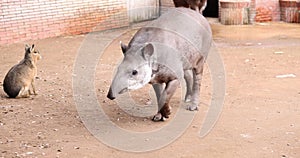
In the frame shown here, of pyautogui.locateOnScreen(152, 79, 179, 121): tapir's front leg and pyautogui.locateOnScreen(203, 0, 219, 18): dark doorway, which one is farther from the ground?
pyautogui.locateOnScreen(152, 79, 179, 121): tapir's front leg

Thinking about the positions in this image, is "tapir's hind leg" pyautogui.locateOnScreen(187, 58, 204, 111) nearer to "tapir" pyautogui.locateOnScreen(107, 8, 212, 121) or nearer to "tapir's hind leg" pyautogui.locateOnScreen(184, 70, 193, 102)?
"tapir" pyautogui.locateOnScreen(107, 8, 212, 121)

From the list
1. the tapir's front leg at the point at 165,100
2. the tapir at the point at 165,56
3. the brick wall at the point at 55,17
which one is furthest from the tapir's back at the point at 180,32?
the brick wall at the point at 55,17

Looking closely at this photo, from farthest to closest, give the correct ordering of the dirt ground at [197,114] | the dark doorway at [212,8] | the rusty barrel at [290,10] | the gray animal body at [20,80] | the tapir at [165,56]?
1. the dark doorway at [212,8]
2. the rusty barrel at [290,10]
3. the gray animal body at [20,80]
4. the tapir at [165,56]
5. the dirt ground at [197,114]

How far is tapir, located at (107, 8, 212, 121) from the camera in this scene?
17.6 ft

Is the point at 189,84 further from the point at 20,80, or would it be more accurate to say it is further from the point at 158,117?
the point at 20,80

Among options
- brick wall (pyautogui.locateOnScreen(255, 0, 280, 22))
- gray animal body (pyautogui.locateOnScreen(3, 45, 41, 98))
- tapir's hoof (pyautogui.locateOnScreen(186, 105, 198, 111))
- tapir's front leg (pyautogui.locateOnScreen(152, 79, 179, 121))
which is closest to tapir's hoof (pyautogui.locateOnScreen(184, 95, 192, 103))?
tapir's hoof (pyautogui.locateOnScreen(186, 105, 198, 111))

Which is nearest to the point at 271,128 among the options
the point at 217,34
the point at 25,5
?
the point at 217,34

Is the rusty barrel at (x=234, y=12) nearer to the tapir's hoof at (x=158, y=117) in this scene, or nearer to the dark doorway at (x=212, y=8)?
the dark doorway at (x=212, y=8)

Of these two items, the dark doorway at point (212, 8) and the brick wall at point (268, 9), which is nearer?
the brick wall at point (268, 9)

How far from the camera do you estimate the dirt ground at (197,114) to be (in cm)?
511

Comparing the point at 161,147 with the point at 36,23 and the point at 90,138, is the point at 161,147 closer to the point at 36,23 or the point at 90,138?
the point at 90,138

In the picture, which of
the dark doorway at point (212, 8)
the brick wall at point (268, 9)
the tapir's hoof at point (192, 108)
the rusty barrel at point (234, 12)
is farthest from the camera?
the dark doorway at point (212, 8)

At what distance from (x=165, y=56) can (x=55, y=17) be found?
6.94m

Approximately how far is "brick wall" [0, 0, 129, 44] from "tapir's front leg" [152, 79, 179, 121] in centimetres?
650
